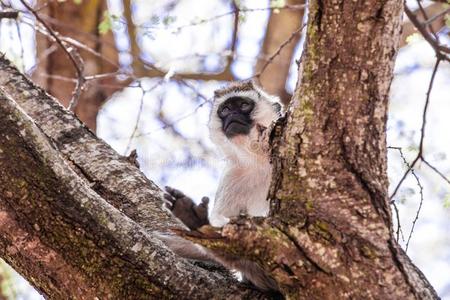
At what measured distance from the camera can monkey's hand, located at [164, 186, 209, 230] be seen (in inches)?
113

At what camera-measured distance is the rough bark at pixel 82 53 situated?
6141 millimetres

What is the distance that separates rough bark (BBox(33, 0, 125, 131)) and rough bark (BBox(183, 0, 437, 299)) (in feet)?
12.6

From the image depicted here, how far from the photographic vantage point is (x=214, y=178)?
21.2 ft

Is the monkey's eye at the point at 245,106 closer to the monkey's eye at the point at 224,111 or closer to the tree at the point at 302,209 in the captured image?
the monkey's eye at the point at 224,111

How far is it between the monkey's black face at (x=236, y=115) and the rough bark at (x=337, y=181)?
1665mm

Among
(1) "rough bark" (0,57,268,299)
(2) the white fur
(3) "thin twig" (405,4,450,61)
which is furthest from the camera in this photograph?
(2) the white fur

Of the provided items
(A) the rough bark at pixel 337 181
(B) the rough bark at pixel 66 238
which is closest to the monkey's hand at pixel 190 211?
(B) the rough bark at pixel 66 238

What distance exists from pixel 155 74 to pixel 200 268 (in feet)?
Result: 13.0

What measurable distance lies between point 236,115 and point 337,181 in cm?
191

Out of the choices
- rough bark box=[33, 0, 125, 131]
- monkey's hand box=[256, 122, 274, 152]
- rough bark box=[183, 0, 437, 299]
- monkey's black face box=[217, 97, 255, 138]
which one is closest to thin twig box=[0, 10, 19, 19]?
monkey's black face box=[217, 97, 255, 138]

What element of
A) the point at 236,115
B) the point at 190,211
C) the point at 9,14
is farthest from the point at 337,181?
the point at 9,14

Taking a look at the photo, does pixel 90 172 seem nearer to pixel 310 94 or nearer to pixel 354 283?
pixel 310 94

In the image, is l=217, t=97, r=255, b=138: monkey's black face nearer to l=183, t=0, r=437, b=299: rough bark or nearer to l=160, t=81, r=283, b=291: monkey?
l=160, t=81, r=283, b=291: monkey

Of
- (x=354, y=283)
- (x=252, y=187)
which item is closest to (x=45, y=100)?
(x=252, y=187)
